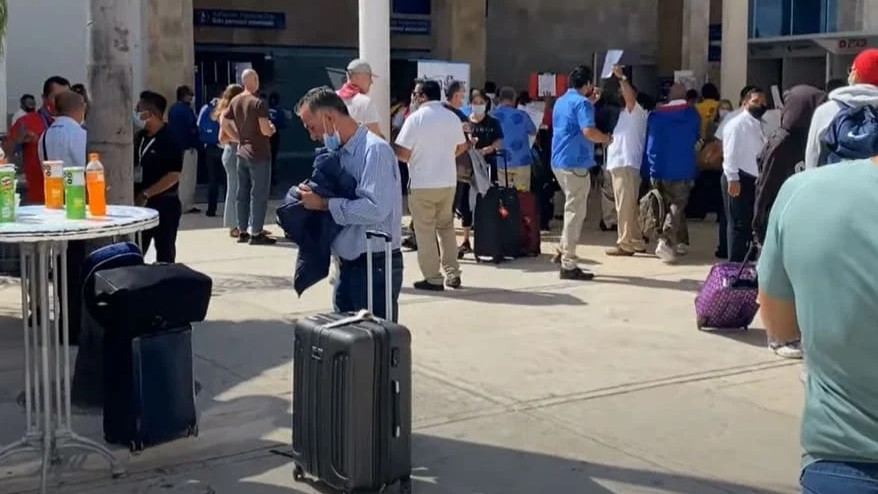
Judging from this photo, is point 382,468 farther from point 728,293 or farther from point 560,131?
point 560,131

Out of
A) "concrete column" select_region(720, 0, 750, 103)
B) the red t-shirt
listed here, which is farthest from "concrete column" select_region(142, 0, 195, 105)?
"concrete column" select_region(720, 0, 750, 103)

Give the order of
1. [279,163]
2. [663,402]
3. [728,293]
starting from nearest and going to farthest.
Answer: [663,402], [728,293], [279,163]

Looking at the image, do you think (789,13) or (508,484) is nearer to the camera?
(508,484)

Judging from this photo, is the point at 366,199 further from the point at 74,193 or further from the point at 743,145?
the point at 743,145

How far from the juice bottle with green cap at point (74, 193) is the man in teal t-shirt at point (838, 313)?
12.2 ft

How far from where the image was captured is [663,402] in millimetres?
6512

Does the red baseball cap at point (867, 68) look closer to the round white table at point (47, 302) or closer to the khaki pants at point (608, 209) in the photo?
the round white table at point (47, 302)

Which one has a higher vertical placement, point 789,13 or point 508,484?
point 789,13

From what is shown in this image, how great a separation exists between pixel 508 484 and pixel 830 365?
283 cm

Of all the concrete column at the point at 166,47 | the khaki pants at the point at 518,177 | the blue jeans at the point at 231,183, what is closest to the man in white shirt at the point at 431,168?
the khaki pants at the point at 518,177

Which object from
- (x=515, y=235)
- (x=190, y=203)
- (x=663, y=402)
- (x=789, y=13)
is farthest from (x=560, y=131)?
(x=789, y=13)

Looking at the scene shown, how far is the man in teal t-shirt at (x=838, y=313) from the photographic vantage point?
2459 millimetres

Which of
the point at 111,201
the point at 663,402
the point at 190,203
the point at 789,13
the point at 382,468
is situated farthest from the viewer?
the point at 789,13

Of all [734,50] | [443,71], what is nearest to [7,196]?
[443,71]
